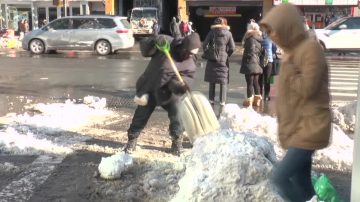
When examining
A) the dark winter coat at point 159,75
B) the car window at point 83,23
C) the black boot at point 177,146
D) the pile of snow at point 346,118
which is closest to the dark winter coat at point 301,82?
the dark winter coat at point 159,75

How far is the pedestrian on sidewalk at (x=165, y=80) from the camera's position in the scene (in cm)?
641

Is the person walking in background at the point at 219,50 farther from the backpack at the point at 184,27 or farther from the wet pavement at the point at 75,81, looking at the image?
the backpack at the point at 184,27

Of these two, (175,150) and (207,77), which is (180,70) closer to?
(175,150)

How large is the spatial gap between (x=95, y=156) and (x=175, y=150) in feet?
3.14

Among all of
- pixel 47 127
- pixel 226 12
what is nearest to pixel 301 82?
pixel 47 127

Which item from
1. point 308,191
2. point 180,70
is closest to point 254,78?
point 180,70

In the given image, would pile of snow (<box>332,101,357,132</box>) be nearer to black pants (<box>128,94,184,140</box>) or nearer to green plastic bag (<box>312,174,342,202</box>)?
black pants (<box>128,94,184,140</box>)

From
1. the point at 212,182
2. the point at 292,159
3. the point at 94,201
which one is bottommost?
the point at 94,201

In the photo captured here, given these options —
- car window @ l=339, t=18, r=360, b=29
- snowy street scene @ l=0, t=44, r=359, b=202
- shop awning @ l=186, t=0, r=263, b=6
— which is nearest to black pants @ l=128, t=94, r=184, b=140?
snowy street scene @ l=0, t=44, r=359, b=202

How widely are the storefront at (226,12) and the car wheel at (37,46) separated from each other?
51.9ft

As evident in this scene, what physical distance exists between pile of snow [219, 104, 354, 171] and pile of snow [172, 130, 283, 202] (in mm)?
1279

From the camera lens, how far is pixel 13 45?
30281 mm

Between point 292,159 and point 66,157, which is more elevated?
point 292,159

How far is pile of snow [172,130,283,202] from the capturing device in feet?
15.0
